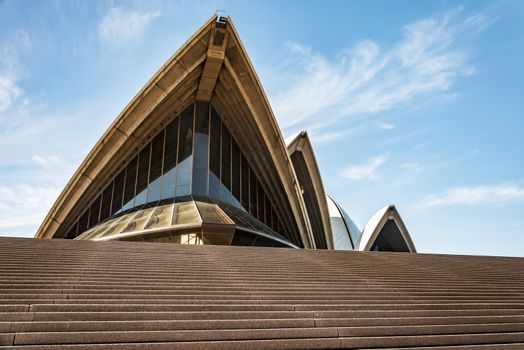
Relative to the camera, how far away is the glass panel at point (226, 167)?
58.6 ft

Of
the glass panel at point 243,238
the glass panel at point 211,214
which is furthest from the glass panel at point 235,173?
the glass panel at point 243,238

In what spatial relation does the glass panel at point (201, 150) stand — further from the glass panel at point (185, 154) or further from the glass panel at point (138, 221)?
the glass panel at point (138, 221)

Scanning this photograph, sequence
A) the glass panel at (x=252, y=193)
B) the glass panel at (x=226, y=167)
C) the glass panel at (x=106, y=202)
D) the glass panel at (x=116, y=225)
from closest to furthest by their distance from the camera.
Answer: the glass panel at (x=116, y=225)
the glass panel at (x=226, y=167)
the glass panel at (x=106, y=202)
the glass panel at (x=252, y=193)

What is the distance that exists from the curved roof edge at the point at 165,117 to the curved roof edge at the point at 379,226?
8037 mm

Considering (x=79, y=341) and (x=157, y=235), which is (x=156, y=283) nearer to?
(x=79, y=341)

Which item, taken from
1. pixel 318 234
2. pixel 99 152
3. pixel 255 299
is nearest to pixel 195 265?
pixel 255 299

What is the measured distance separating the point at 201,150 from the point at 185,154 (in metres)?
0.79

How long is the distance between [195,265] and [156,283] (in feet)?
4.24

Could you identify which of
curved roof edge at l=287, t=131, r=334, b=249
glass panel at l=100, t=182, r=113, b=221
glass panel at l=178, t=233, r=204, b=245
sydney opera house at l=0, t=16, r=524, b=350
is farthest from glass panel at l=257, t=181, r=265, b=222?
glass panel at l=100, t=182, r=113, b=221

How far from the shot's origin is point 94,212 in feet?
61.3

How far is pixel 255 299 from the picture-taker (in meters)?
3.98

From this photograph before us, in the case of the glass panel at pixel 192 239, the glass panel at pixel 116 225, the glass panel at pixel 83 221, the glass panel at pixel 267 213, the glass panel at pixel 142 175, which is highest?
the glass panel at pixel 142 175

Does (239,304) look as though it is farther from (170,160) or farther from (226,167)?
(226,167)

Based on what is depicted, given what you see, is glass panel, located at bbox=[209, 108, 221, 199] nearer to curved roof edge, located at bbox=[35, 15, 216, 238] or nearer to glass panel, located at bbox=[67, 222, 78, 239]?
curved roof edge, located at bbox=[35, 15, 216, 238]
